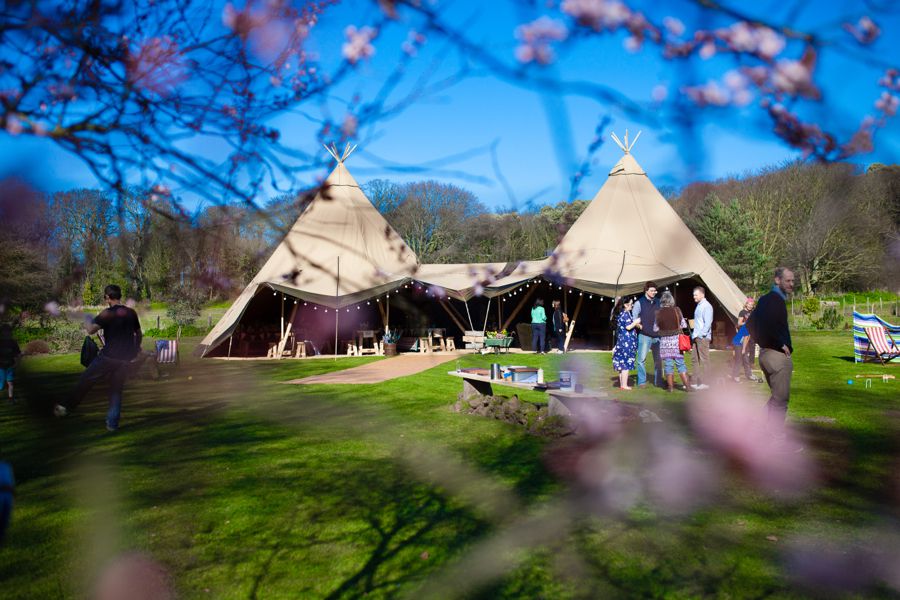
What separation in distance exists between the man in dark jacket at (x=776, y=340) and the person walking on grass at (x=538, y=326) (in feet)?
38.5

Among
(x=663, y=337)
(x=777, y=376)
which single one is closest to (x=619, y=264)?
(x=663, y=337)

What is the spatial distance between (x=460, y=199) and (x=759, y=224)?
20.7 ft

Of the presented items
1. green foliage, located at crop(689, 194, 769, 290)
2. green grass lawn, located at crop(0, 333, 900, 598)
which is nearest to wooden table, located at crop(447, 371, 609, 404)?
green grass lawn, located at crop(0, 333, 900, 598)

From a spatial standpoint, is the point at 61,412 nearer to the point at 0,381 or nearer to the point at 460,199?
the point at 460,199

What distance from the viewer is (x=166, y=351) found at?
1359 centimetres

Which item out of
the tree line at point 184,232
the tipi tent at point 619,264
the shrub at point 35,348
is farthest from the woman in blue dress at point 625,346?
the shrub at point 35,348

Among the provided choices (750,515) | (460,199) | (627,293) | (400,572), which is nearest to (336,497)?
(400,572)

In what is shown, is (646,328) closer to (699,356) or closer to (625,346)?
(625,346)

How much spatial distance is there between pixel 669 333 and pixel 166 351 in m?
9.69

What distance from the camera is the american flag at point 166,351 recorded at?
13.4 m

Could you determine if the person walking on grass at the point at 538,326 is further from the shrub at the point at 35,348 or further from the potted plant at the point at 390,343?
the shrub at the point at 35,348

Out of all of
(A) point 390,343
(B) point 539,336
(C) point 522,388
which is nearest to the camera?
(C) point 522,388

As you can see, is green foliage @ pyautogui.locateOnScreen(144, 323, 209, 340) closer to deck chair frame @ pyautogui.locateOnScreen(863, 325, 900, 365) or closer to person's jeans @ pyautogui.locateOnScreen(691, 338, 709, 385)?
person's jeans @ pyautogui.locateOnScreen(691, 338, 709, 385)

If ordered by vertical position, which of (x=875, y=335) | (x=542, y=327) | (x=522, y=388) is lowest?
(x=522, y=388)
